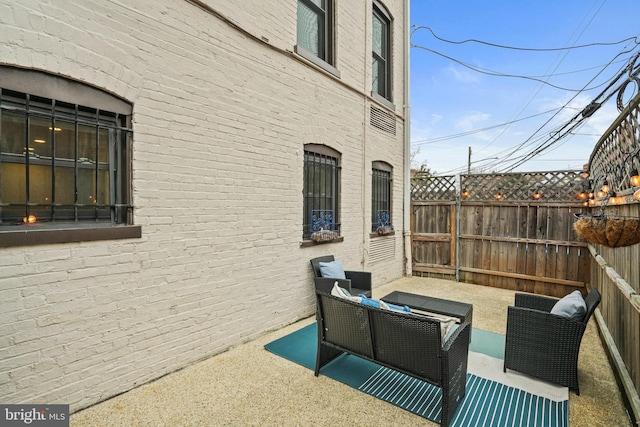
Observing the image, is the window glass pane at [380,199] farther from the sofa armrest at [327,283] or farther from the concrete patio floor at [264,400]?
the concrete patio floor at [264,400]

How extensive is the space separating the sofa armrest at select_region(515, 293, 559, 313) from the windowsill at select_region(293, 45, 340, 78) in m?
4.18

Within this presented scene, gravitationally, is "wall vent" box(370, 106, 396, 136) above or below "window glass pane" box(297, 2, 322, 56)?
below

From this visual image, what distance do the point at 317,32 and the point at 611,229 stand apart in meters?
4.78

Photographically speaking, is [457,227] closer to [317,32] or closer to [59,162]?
[317,32]

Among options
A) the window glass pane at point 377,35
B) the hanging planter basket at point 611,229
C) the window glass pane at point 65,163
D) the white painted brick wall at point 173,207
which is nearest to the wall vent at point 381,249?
the white painted brick wall at point 173,207

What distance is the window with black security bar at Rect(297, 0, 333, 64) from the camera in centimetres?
469

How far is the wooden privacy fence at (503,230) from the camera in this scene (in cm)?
571

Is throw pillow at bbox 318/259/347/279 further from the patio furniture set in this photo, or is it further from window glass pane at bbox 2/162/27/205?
window glass pane at bbox 2/162/27/205

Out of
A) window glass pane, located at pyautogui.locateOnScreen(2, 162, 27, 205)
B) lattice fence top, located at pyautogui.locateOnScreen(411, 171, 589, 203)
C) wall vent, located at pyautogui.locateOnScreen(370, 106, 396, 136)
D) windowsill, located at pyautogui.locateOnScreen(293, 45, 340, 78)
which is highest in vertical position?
windowsill, located at pyautogui.locateOnScreen(293, 45, 340, 78)

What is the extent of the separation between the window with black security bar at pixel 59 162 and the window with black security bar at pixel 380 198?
4640 mm

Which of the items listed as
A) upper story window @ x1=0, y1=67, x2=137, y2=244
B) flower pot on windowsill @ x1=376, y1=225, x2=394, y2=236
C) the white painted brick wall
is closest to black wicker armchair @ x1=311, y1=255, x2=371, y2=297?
the white painted brick wall

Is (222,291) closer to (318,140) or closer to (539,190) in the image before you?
(318,140)

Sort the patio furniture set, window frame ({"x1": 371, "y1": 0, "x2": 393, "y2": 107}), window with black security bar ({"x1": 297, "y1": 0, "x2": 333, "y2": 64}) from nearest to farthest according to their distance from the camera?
the patio furniture set
window with black security bar ({"x1": 297, "y1": 0, "x2": 333, "y2": 64})
window frame ({"x1": 371, "y1": 0, "x2": 393, "y2": 107})

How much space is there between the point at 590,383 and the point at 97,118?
5.09 m
